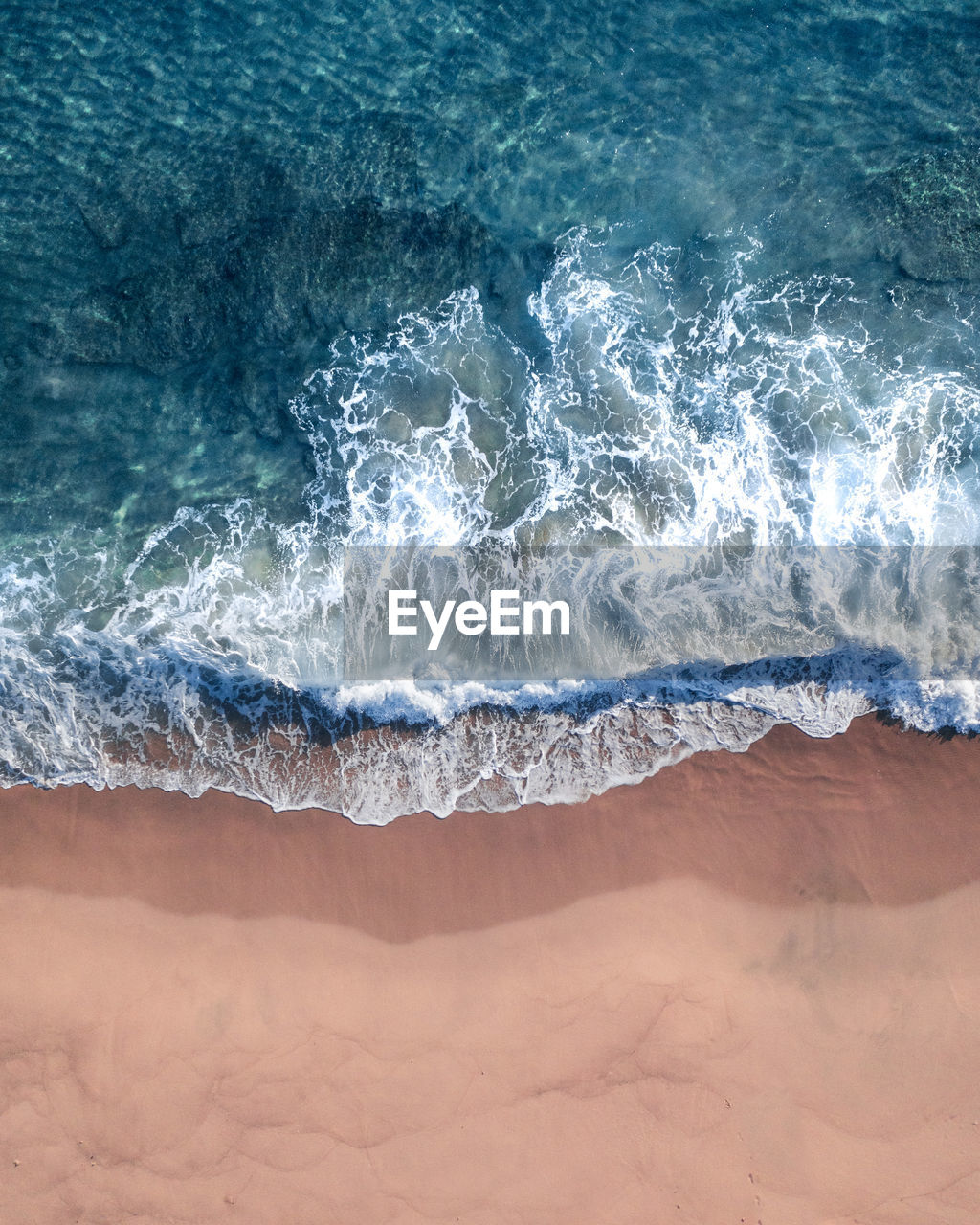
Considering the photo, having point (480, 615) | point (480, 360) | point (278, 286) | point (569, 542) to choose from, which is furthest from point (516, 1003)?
point (278, 286)

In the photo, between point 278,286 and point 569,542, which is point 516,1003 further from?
point 278,286

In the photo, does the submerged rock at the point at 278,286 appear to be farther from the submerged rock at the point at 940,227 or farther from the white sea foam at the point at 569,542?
the submerged rock at the point at 940,227

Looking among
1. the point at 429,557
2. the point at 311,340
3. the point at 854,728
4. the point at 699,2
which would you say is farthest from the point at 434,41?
the point at 854,728

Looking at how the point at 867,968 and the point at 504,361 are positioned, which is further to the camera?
the point at 504,361

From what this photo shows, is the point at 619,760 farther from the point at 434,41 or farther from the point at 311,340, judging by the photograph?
the point at 434,41

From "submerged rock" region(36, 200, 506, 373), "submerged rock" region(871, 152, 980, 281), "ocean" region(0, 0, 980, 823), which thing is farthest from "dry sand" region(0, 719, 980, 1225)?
"submerged rock" region(871, 152, 980, 281)

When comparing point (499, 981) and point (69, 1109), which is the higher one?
point (499, 981)

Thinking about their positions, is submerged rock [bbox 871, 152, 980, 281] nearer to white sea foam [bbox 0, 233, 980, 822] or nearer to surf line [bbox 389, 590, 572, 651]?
white sea foam [bbox 0, 233, 980, 822]
